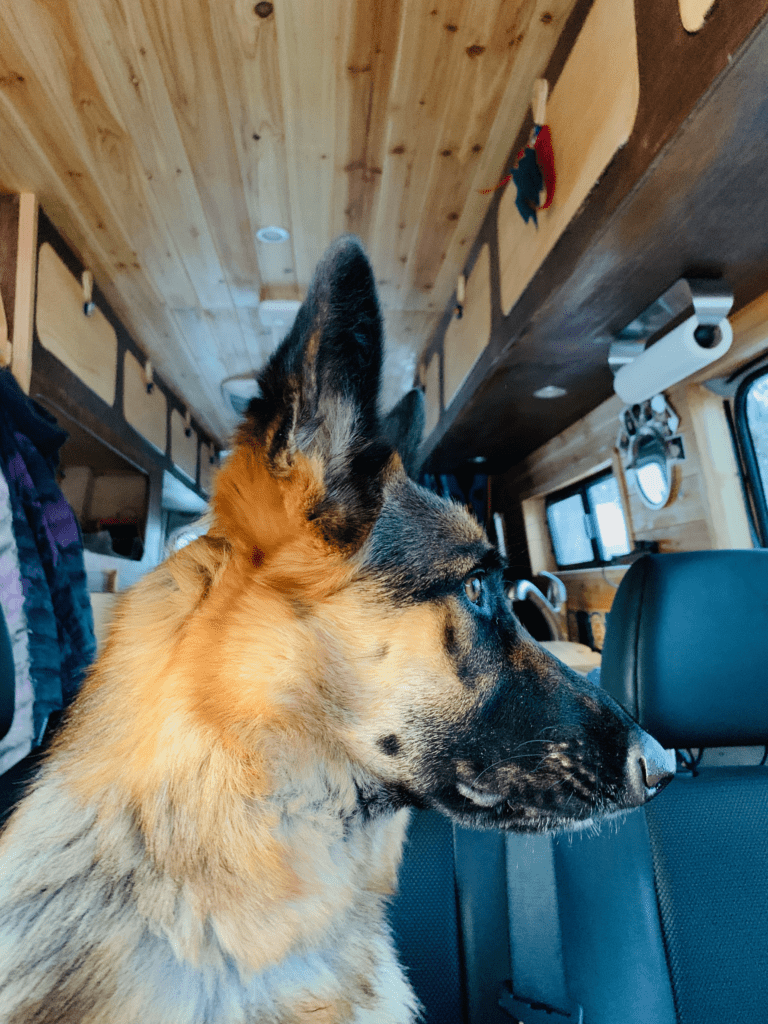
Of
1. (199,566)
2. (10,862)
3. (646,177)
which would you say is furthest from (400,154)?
(10,862)

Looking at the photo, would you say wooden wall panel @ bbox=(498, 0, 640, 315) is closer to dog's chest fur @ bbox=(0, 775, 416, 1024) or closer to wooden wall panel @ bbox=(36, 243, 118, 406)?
dog's chest fur @ bbox=(0, 775, 416, 1024)

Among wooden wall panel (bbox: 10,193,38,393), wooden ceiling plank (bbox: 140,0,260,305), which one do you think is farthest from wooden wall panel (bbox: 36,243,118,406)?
wooden ceiling plank (bbox: 140,0,260,305)

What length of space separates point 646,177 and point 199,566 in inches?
48.7

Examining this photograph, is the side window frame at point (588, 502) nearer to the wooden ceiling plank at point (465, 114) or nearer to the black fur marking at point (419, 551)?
the wooden ceiling plank at point (465, 114)

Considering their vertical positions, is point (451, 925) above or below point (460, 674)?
below

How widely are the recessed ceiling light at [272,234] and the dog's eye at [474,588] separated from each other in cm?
219

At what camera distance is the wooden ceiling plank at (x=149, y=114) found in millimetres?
1686

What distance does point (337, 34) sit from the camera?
1.72 metres

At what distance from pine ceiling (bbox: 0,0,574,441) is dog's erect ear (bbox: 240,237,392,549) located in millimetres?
659

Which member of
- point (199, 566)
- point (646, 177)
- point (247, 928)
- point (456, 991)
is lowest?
point (456, 991)

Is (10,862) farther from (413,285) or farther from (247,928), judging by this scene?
(413,285)

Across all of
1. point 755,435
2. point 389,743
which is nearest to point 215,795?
point 389,743

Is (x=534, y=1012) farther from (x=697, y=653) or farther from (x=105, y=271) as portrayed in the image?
(x=105, y=271)

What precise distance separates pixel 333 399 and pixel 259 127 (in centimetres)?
173
